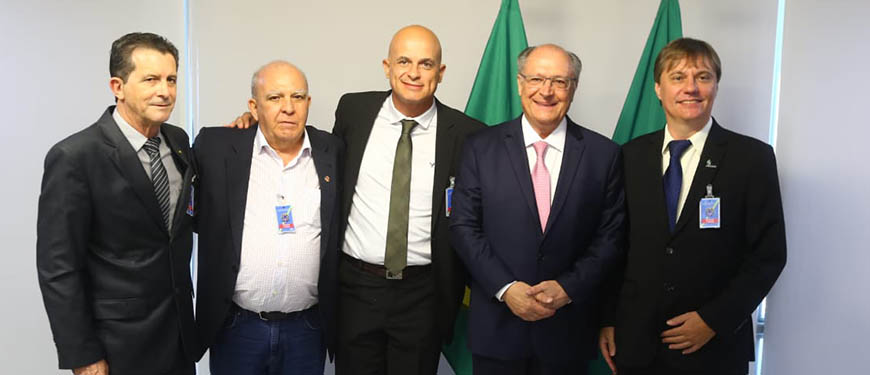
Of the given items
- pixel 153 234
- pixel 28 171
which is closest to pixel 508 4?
pixel 153 234

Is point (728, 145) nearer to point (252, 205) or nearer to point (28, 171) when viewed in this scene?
point (252, 205)

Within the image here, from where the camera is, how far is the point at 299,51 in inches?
158

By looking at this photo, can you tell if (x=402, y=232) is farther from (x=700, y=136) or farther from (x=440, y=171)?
(x=700, y=136)

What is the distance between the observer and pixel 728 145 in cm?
259

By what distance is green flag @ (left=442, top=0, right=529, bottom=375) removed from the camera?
3.65 m

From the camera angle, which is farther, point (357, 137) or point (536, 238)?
point (357, 137)

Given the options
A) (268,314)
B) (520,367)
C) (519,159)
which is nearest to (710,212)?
(519,159)

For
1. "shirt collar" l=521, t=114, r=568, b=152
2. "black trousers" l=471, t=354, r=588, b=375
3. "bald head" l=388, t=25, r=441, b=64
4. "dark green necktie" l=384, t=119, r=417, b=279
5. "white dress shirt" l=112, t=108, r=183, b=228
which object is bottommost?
"black trousers" l=471, t=354, r=588, b=375

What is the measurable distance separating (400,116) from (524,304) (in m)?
1.05

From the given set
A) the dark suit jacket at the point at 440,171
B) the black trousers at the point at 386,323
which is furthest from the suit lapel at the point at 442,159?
the black trousers at the point at 386,323

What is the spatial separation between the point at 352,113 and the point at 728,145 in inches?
63.5

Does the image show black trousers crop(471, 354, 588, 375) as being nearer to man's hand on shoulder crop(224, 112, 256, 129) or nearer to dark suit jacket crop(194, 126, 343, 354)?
dark suit jacket crop(194, 126, 343, 354)

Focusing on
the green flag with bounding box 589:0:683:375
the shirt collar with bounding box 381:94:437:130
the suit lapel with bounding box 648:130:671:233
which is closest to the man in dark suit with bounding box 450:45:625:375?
the suit lapel with bounding box 648:130:671:233

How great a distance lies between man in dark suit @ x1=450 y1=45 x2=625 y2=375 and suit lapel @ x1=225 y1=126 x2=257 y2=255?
857 millimetres
